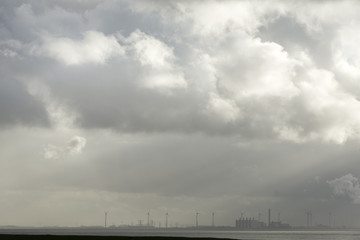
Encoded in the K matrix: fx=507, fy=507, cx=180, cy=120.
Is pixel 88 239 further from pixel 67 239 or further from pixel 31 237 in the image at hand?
pixel 31 237

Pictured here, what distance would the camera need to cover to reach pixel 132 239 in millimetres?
103812

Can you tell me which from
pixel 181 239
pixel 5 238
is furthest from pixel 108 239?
pixel 5 238

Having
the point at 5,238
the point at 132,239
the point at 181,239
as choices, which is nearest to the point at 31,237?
the point at 5,238

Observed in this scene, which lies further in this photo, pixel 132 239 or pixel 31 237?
pixel 31 237

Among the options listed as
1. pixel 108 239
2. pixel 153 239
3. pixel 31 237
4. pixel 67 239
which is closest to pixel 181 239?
pixel 153 239

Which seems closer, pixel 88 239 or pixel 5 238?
pixel 88 239

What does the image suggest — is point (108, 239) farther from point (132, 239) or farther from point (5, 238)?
point (5, 238)

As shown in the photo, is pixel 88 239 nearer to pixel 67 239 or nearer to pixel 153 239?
pixel 67 239

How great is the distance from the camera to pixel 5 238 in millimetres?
110750

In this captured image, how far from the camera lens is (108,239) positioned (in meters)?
105

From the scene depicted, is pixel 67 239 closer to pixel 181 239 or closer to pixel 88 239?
pixel 88 239

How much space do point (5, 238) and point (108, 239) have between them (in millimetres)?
24193

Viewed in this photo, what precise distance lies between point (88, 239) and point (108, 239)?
4.08 m

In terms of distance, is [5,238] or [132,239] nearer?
[132,239]
